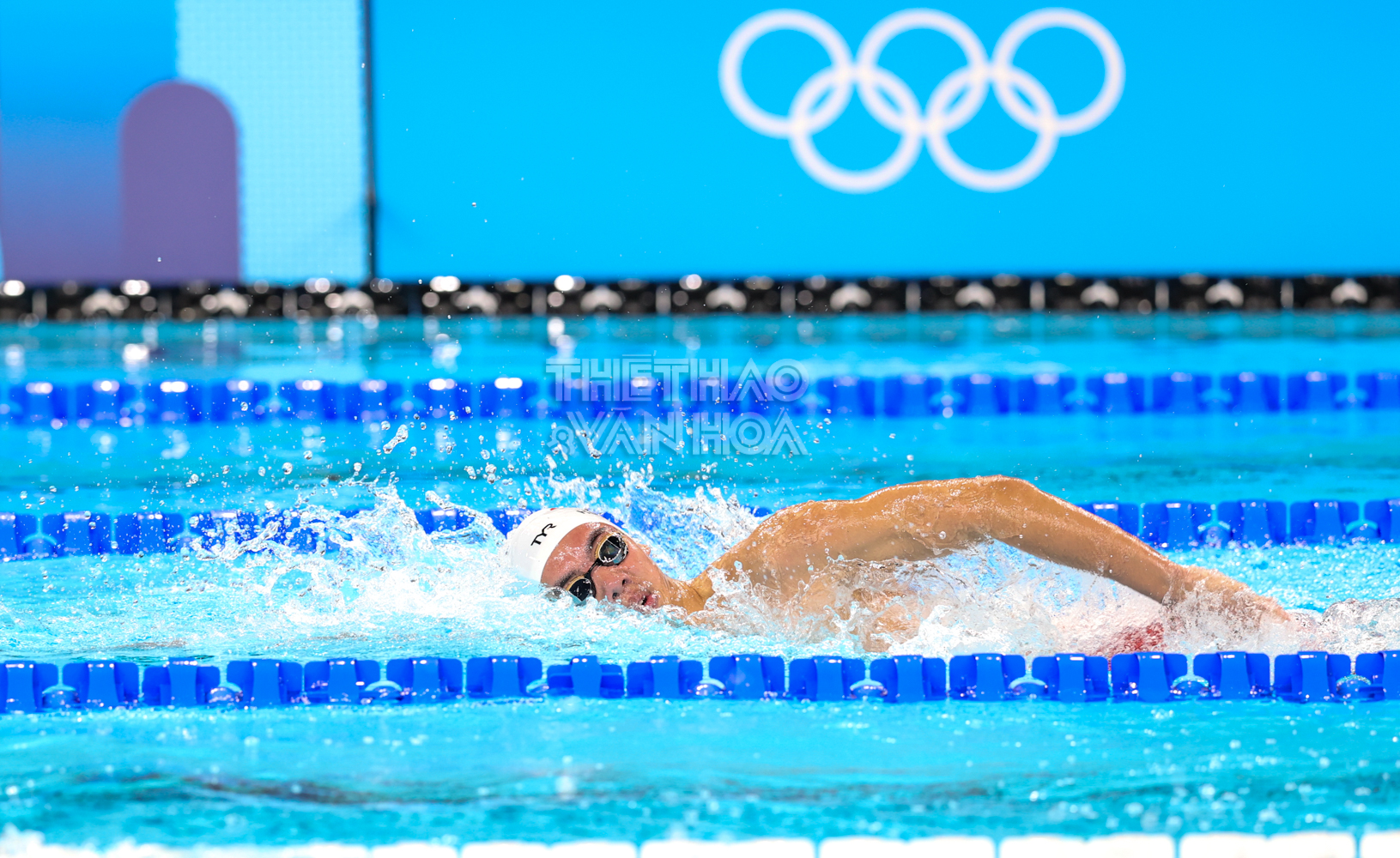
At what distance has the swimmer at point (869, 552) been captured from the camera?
2.67 m

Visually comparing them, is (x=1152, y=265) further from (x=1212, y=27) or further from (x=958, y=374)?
(x=958, y=374)

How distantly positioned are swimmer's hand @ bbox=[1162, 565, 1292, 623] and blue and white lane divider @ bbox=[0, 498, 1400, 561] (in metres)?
1.20

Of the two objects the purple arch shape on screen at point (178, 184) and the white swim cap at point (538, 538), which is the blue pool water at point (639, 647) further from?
the purple arch shape on screen at point (178, 184)

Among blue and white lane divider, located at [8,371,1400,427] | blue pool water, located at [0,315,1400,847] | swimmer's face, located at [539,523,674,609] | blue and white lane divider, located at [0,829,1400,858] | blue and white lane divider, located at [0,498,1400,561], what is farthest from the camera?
blue and white lane divider, located at [8,371,1400,427]

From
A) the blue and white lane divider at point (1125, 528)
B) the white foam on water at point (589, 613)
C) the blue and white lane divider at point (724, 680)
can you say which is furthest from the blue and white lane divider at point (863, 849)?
the blue and white lane divider at point (1125, 528)

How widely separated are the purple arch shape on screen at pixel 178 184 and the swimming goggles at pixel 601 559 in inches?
216

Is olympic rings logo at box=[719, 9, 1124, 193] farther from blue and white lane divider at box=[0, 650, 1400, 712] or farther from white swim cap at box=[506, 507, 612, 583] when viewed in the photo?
blue and white lane divider at box=[0, 650, 1400, 712]

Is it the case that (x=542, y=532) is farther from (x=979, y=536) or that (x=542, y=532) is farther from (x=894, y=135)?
(x=894, y=135)

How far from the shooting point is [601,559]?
2.89 metres

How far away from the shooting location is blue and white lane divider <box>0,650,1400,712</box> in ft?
8.98

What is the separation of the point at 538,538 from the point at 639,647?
261mm

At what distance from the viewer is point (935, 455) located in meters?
5.03

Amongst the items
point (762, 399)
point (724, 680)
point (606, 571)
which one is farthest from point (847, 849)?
point (762, 399)

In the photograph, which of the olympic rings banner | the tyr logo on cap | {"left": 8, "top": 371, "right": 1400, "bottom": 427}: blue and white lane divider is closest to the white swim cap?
the tyr logo on cap
